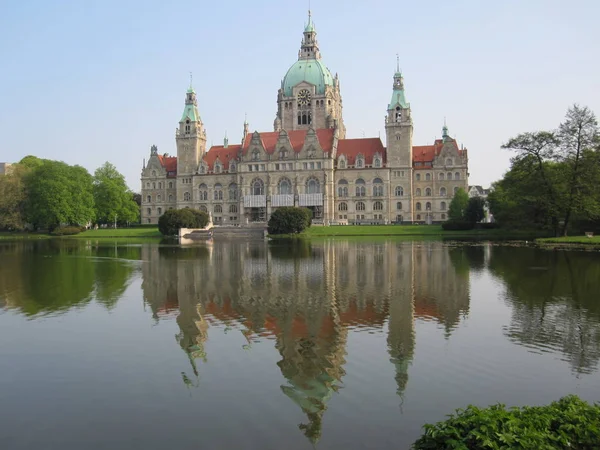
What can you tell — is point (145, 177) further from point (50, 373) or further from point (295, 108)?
point (50, 373)

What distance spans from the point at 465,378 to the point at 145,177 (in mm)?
113683

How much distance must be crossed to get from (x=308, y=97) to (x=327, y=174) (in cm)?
2194

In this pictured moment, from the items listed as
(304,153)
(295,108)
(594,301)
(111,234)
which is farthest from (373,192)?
(594,301)

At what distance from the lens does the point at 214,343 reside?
601 inches

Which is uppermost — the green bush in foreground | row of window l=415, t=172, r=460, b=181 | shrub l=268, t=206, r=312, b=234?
row of window l=415, t=172, r=460, b=181

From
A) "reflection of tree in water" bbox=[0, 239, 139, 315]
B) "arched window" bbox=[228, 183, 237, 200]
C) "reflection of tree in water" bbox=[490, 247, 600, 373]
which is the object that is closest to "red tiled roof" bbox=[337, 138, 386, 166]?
"arched window" bbox=[228, 183, 237, 200]

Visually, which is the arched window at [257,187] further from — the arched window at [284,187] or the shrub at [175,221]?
the shrub at [175,221]

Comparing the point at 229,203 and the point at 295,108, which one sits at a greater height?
the point at 295,108

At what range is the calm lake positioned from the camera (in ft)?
32.2

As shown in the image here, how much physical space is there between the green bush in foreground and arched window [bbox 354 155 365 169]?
99.9 meters

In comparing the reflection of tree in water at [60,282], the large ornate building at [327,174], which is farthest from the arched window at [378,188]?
the reflection of tree in water at [60,282]

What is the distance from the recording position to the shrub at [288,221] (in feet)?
256

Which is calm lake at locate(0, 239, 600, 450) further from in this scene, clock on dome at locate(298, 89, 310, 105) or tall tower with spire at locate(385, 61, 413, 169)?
clock on dome at locate(298, 89, 310, 105)

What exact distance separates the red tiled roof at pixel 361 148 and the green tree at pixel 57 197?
45.4m
